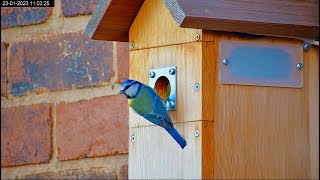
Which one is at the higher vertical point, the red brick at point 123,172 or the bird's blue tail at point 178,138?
the bird's blue tail at point 178,138

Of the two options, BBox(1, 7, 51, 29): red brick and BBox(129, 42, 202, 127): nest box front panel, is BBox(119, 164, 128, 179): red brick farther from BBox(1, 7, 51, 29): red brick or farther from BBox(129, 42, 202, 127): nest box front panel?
BBox(1, 7, 51, 29): red brick

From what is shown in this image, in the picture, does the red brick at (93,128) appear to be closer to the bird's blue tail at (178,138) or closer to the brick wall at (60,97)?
the brick wall at (60,97)

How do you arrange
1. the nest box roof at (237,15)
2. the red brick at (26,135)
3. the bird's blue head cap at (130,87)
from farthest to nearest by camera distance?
1. the red brick at (26,135)
2. the bird's blue head cap at (130,87)
3. the nest box roof at (237,15)

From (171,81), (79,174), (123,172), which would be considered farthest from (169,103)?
(79,174)

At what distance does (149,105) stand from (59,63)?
20.9 inches

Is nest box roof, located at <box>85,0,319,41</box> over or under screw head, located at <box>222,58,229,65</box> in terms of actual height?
over

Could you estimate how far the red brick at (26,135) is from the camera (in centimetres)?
275

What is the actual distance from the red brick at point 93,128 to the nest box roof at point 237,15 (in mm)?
288

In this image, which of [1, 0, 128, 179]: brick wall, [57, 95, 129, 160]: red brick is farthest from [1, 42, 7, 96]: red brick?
[57, 95, 129, 160]: red brick

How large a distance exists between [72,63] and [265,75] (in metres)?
0.57

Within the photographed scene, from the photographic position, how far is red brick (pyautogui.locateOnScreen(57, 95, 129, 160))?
265 cm

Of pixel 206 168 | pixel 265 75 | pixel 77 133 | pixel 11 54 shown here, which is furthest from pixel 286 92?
pixel 11 54

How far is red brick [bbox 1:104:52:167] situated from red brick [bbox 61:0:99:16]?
192mm

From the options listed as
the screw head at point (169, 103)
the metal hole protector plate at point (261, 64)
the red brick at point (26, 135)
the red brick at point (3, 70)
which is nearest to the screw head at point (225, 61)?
the metal hole protector plate at point (261, 64)
